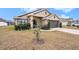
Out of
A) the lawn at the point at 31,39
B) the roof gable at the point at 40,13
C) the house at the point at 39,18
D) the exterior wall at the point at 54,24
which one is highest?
the roof gable at the point at 40,13

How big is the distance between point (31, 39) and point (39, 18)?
15.9 inches

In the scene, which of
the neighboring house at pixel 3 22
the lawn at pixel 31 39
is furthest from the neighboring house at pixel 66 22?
the neighboring house at pixel 3 22

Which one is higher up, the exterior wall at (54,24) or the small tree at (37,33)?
the exterior wall at (54,24)

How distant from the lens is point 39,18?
303 centimetres

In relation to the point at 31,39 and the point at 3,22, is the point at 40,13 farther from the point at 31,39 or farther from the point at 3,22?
the point at 3,22

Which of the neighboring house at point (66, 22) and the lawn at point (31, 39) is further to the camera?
the neighboring house at point (66, 22)

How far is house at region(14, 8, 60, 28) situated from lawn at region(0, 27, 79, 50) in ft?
0.54

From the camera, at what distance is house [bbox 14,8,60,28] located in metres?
3.01

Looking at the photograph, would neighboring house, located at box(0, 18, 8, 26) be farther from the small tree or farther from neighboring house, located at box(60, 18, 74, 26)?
neighboring house, located at box(60, 18, 74, 26)

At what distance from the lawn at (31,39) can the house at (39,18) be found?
164mm

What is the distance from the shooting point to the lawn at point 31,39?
2.94m

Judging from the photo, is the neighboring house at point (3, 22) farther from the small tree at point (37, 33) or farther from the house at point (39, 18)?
the small tree at point (37, 33)

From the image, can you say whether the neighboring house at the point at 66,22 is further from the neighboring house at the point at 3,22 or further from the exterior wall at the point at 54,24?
the neighboring house at the point at 3,22
